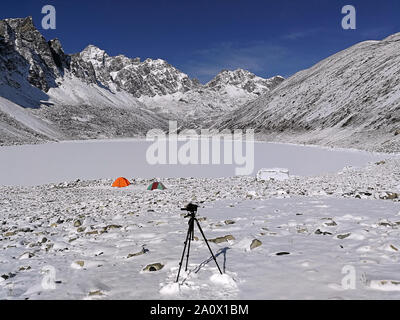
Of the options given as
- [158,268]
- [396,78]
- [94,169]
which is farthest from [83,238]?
[396,78]

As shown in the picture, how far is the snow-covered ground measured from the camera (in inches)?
218

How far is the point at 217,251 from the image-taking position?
7.51 meters

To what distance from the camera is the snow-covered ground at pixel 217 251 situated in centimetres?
554

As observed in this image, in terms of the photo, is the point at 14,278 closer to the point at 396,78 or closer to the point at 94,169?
the point at 94,169

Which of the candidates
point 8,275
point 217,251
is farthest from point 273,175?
point 8,275

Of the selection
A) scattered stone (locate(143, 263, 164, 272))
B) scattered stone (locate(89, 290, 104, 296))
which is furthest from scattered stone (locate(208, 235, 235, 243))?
scattered stone (locate(89, 290, 104, 296))

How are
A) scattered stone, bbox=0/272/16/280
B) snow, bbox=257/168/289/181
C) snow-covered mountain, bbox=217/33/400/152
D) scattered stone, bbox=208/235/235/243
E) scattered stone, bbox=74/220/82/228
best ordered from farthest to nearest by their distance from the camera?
1. snow-covered mountain, bbox=217/33/400/152
2. snow, bbox=257/168/289/181
3. scattered stone, bbox=74/220/82/228
4. scattered stone, bbox=208/235/235/243
5. scattered stone, bbox=0/272/16/280

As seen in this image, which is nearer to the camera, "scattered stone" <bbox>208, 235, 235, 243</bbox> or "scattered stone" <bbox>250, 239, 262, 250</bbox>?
"scattered stone" <bbox>250, 239, 262, 250</bbox>

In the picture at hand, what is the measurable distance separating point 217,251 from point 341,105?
10008cm

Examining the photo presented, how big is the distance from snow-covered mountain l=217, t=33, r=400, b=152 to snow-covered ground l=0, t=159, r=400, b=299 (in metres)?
47.0

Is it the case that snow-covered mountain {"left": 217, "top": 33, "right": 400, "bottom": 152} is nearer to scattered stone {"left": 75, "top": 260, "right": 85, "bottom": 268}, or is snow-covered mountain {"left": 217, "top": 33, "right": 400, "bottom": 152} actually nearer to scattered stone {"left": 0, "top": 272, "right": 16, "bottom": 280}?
scattered stone {"left": 75, "top": 260, "right": 85, "bottom": 268}

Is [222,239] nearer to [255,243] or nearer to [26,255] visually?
[255,243]

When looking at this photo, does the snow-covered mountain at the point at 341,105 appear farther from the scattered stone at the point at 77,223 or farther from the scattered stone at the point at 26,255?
the scattered stone at the point at 26,255
